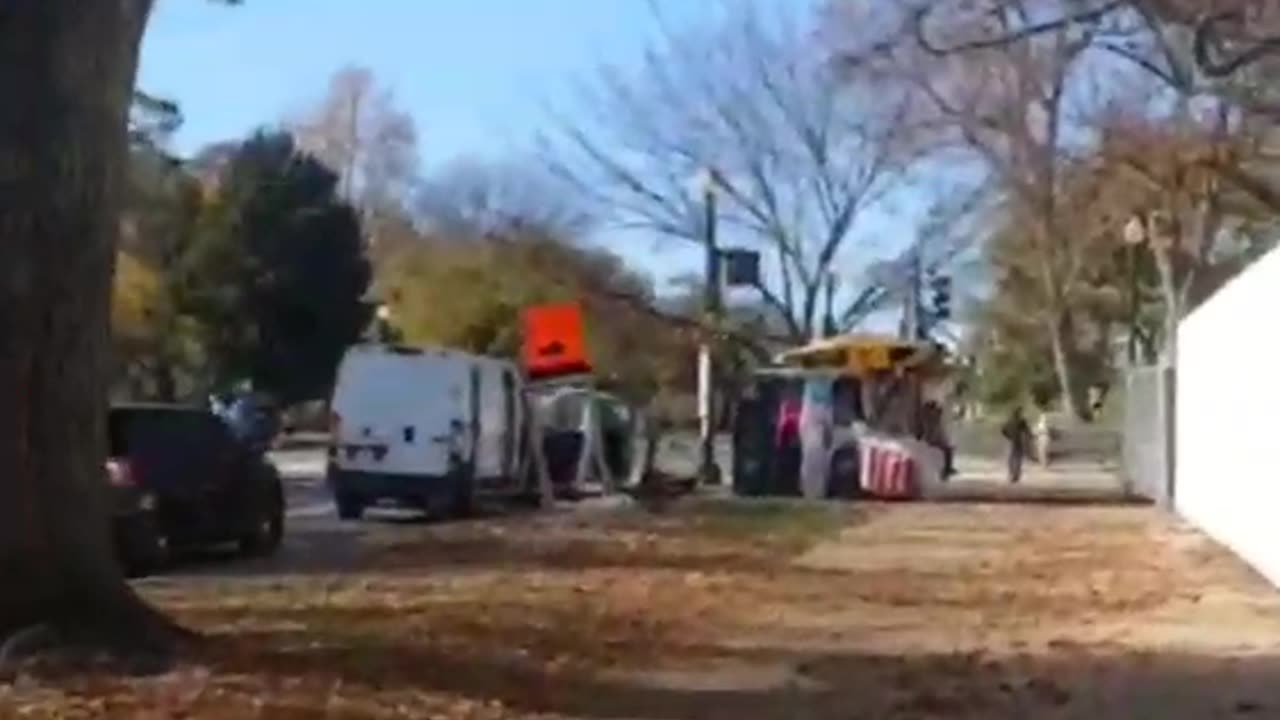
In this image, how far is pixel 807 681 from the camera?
1388 cm

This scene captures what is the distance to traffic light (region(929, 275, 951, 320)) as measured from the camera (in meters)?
59.7

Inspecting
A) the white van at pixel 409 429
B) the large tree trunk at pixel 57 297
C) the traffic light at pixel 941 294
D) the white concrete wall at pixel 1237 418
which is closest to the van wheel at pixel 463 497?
the white van at pixel 409 429

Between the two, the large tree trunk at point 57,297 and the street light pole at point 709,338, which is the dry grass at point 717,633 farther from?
the street light pole at point 709,338

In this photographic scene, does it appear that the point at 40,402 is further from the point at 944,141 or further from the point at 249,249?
the point at 249,249

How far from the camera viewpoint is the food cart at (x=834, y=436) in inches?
1544

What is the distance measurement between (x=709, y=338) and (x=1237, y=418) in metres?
26.6

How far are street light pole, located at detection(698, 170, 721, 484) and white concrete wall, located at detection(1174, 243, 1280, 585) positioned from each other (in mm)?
13103

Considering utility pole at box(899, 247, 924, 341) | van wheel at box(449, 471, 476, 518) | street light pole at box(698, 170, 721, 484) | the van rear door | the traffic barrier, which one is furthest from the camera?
utility pole at box(899, 247, 924, 341)

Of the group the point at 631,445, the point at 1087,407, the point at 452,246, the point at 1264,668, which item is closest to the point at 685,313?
the point at 452,246

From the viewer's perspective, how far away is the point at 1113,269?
6456cm

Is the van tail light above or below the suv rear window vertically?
below

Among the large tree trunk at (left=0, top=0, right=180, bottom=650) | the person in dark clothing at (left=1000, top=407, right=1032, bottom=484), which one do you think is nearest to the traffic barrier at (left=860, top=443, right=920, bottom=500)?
the person in dark clothing at (left=1000, top=407, right=1032, bottom=484)

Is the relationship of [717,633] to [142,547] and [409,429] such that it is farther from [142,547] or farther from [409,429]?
[409,429]

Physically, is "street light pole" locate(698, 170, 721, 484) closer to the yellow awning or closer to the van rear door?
the yellow awning
